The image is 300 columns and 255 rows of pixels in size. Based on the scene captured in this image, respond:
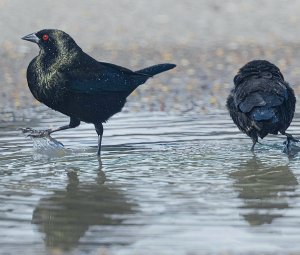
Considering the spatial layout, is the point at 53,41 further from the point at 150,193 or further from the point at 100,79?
the point at 150,193

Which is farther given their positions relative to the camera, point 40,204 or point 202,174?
point 202,174

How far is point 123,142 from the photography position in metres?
11.8

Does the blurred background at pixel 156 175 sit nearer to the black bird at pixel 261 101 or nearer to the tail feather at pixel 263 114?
the black bird at pixel 261 101

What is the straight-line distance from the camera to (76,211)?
320 inches

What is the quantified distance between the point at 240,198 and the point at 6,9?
730 inches

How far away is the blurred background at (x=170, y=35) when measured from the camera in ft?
62.7

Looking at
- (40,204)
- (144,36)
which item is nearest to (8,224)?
(40,204)

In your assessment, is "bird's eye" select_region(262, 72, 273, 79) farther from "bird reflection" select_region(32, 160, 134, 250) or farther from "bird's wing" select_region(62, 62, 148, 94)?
"bird reflection" select_region(32, 160, 134, 250)

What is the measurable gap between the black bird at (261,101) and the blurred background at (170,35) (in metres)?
5.56

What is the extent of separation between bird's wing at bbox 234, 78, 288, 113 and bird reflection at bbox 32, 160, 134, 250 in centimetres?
186

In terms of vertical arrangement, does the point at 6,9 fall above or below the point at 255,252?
above

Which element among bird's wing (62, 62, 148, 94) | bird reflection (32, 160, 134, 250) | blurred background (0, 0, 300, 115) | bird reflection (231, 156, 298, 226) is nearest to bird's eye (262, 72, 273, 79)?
bird reflection (231, 156, 298, 226)

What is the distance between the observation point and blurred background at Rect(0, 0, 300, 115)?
19.1m

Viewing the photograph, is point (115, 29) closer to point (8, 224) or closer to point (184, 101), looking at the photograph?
point (184, 101)
